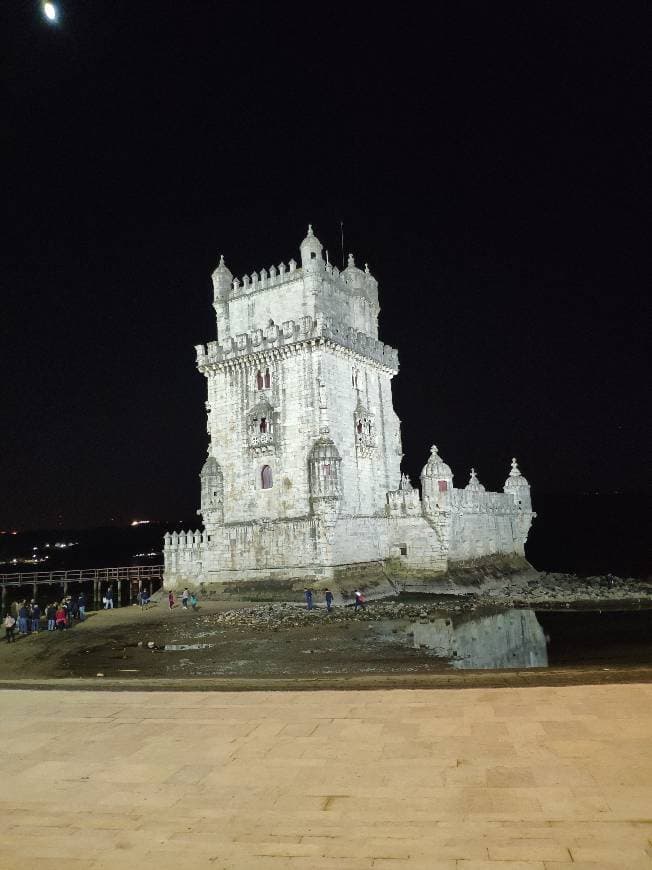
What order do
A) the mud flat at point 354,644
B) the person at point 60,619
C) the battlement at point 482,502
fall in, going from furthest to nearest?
the battlement at point 482,502, the person at point 60,619, the mud flat at point 354,644

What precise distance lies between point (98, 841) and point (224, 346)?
3821cm

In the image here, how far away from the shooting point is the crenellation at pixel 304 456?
38875mm

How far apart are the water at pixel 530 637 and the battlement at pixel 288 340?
58.0 feet

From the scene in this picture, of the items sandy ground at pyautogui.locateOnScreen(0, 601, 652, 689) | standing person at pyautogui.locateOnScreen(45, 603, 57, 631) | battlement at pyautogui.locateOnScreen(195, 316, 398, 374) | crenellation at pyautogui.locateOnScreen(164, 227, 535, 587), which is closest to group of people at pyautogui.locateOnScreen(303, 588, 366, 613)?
sandy ground at pyautogui.locateOnScreen(0, 601, 652, 689)

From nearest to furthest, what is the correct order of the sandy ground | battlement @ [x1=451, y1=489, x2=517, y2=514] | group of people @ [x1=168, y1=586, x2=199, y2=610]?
the sandy ground
group of people @ [x1=168, y1=586, x2=199, y2=610]
battlement @ [x1=451, y1=489, x2=517, y2=514]

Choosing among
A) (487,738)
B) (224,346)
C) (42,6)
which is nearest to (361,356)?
(224,346)

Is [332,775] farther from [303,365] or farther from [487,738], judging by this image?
[303,365]

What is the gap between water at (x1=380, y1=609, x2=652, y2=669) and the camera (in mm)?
24641

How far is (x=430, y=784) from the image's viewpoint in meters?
7.55

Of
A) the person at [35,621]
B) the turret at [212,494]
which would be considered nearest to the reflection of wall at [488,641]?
the turret at [212,494]

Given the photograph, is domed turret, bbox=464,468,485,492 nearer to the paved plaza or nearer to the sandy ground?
the sandy ground

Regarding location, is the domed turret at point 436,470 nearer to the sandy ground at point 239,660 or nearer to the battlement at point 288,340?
the battlement at point 288,340

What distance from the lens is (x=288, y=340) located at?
4006 cm

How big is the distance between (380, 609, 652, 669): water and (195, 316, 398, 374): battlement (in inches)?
696
